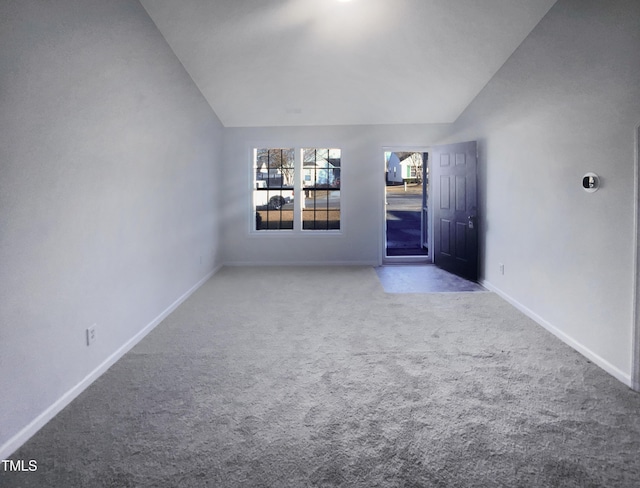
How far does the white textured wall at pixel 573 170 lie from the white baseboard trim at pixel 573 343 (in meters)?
0.01

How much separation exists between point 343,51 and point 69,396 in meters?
4.17

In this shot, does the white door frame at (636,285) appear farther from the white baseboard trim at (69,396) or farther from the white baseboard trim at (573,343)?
the white baseboard trim at (69,396)

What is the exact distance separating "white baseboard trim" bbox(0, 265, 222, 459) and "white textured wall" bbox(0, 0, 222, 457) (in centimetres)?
2

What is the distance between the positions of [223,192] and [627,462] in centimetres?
607

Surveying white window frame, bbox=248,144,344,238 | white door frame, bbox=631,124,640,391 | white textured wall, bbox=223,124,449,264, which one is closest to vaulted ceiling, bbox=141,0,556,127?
white textured wall, bbox=223,124,449,264

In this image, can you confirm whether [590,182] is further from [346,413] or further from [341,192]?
[341,192]

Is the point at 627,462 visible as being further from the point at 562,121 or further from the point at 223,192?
the point at 223,192

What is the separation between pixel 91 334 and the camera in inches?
112

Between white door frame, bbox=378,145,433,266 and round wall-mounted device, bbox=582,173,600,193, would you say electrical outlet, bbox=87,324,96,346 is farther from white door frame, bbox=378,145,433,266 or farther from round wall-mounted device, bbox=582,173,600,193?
white door frame, bbox=378,145,433,266

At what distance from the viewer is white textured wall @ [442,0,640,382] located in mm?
2818

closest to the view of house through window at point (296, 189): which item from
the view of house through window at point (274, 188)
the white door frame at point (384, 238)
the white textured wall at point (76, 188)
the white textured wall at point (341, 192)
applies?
the view of house through window at point (274, 188)

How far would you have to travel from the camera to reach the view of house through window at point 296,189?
22.9 ft

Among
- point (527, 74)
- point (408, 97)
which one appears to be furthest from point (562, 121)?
point (408, 97)

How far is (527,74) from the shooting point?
408 cm
